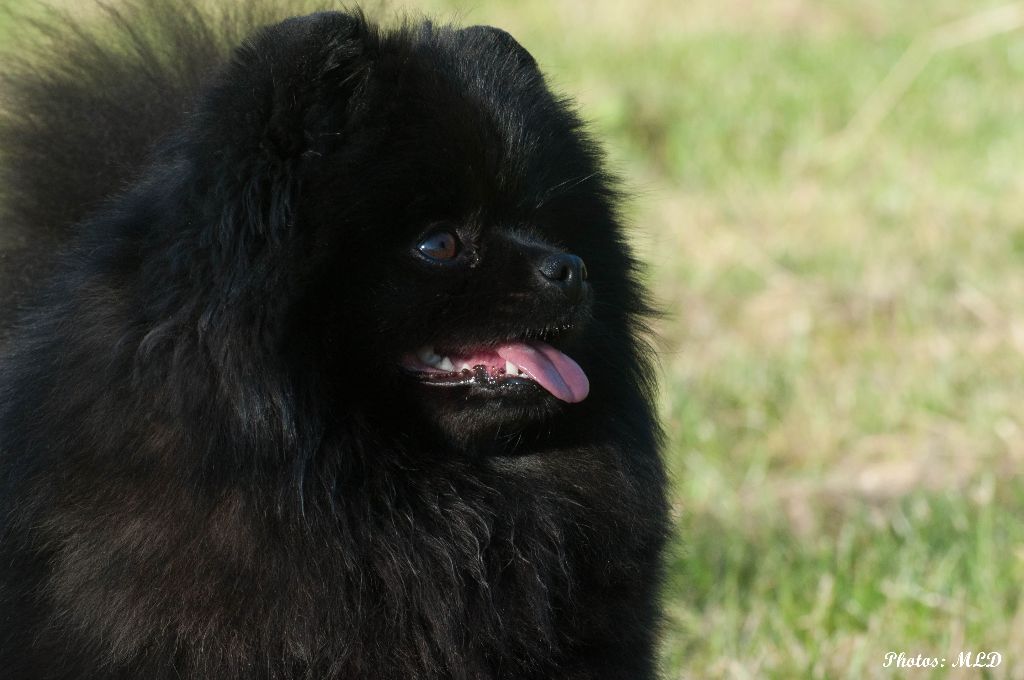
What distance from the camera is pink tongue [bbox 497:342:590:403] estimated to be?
2910 millimetres

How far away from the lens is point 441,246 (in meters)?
2.88

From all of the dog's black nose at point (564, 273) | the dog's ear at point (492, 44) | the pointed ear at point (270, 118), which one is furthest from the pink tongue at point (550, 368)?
the dog's ear at point (492, 44)

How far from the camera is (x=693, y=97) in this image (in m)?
10.4

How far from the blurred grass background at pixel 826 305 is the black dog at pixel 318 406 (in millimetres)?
835

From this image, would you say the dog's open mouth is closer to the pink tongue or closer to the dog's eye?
the pink tongue

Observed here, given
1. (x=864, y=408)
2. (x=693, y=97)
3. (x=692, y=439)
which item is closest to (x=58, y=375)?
(x=692, y=439)

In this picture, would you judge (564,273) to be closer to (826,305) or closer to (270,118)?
(270,118)

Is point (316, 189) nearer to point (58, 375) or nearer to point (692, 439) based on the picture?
point (58, 375)

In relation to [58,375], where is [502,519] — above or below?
below

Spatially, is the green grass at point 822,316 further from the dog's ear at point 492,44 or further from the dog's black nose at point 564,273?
the dog's black nose at point 564,273

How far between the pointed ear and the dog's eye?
1.09 ft

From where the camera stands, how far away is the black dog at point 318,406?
2684 millimetres

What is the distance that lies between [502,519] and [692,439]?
2953 mm

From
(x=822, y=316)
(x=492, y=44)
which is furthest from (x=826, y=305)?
(x=492, y=44)
